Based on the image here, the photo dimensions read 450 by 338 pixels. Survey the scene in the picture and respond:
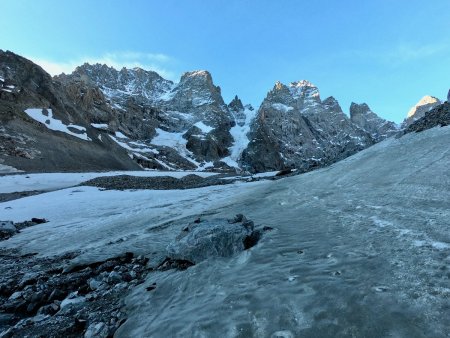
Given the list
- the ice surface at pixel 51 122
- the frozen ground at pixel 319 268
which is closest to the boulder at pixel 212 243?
the frozen ground at pixel 319 268

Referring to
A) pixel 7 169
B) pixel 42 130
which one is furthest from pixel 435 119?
pixel 42 130

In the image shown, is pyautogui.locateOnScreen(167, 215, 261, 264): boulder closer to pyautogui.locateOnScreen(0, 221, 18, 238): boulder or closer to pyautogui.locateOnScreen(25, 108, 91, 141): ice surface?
pyautogui.locateOnScreen(0, 221, 18, 238): boulder

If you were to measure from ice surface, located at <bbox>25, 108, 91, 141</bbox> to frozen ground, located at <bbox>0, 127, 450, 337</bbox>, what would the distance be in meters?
74.0

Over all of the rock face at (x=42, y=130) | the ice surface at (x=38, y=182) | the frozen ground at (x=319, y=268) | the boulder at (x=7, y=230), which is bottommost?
the frozen ground at (x=319, y=268)

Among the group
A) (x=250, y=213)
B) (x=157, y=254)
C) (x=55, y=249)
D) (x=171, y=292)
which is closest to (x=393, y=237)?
(x=171, y=292)

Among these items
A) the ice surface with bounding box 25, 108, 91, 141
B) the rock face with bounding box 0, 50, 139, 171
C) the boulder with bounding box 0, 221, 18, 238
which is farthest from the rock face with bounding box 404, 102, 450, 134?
the ice surface with bounding box 25, 108, 91, 141

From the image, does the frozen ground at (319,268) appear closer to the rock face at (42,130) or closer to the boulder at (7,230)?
the boulder at (7,230)

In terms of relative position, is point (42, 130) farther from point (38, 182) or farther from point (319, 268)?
point (319, 268)

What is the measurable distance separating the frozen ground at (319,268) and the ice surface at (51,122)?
74.0m

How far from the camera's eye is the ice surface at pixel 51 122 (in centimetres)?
8038

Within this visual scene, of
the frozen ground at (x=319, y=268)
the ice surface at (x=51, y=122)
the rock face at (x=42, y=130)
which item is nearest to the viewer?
the frozen ground at (x=319, y=268)

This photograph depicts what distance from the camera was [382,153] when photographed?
2033cm

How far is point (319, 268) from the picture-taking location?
20.5 ft

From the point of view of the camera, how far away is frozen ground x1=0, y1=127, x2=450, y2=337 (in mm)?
4637
